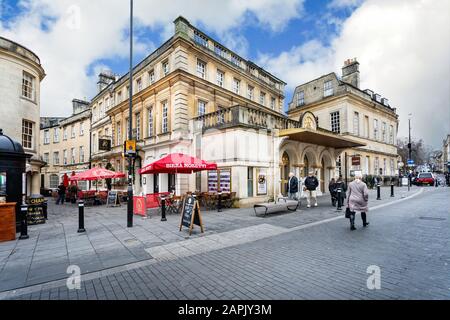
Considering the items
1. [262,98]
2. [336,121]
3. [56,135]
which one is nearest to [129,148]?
[262,98]

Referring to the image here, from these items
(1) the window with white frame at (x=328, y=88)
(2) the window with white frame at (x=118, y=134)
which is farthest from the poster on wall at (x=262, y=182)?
(1) the window with white frame at (x=328, y=88)

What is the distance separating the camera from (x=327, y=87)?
97.1 ft

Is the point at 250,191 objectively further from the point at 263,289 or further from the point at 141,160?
the point at 141,160

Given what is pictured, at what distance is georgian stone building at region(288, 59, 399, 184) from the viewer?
27.2 metres

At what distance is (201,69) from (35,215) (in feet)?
44.9

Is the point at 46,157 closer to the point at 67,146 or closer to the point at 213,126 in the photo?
the point at 67,146

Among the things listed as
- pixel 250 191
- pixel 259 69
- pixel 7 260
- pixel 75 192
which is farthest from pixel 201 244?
pixel 259 69

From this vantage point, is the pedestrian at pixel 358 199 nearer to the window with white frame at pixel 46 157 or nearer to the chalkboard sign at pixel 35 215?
the chalkboard sign at pixel 35 215

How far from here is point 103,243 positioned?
20.9 ft

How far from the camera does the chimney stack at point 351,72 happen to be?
1182 inches

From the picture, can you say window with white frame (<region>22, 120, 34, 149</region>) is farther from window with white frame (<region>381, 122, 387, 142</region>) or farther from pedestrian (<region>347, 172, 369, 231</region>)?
window with white frame (<region>381, 122, 387, 142</region>)

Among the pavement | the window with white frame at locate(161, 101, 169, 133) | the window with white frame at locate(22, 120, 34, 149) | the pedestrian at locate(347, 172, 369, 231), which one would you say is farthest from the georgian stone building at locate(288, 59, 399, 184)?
the window with white frame at locate(22, 120, 34, 149)

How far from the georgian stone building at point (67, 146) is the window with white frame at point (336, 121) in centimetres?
3172
